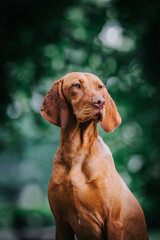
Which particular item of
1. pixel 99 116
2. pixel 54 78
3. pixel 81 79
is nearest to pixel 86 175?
pixel 99 116

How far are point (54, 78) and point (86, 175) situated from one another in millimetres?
3114

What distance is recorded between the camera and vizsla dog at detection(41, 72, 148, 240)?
→ 1.92 meters

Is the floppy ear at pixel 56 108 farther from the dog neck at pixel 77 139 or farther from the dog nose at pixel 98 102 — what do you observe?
the dog nose at pixel 98 102

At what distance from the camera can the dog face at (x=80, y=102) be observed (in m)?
1.90

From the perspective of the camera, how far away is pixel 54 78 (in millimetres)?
4824

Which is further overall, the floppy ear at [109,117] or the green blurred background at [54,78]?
the green blurred background at [54,78]

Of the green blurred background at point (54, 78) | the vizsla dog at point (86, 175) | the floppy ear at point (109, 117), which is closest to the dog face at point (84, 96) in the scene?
the vizsla dog at point (86, 175)

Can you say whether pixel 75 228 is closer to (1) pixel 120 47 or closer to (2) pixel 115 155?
(2) pixel 115 155

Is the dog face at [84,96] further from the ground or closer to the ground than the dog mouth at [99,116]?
further from the ground

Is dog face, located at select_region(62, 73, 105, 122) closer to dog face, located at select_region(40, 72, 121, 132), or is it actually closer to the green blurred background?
dog face, located at select_region(40, 72, 121, 132)

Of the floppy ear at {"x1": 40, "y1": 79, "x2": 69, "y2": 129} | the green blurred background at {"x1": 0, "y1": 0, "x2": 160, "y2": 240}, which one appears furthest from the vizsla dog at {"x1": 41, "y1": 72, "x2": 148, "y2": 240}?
the green blurred background at {"x1": 0, "y1": 0, "x2": 160, "y2": 240}

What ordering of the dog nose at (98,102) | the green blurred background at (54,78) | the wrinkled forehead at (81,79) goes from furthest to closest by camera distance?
the green blurred background at (54,78) → the wrinkled forehead at (81,79) → the dog nose at (98,102)

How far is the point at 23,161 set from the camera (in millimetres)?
4988

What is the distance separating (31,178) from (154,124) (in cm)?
241
